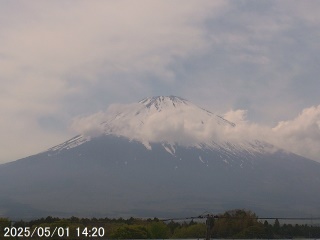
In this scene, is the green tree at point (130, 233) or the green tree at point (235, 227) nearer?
the green tree at point (130, 233)

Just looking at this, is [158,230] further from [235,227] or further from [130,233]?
[130,233]

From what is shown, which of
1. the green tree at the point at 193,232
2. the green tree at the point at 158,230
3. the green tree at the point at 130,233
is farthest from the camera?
the green tree at the point at 158,230

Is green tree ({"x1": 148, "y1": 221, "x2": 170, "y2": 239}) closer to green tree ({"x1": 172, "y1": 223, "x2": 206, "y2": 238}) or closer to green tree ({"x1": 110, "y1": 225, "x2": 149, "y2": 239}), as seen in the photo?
green tree ({"x1": 172, "y1": 223, "x2": 206, "y2": 238})

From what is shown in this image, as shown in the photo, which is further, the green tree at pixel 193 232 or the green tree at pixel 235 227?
the green tree at pixel 193 232

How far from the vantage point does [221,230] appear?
204 ft

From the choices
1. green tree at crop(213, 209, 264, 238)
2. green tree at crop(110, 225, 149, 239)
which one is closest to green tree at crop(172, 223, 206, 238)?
green tree at crop(213, 209, 264, 238)

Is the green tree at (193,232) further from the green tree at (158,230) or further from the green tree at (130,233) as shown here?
the green tree at (130,233)

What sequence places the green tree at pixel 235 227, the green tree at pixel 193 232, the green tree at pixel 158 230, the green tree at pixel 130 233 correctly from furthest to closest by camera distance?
the green tree at pixel 158 230 → the green tree at pixel 193 232 → the green tree at pixel 235 227 → the green tree at pixel 130 233

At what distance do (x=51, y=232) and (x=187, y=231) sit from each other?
727 inches

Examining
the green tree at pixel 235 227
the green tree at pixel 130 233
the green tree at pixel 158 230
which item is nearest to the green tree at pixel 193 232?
the green tree at pixel 235 227

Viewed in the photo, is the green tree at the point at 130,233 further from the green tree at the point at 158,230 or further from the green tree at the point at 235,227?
the green tree at the point at 235,227

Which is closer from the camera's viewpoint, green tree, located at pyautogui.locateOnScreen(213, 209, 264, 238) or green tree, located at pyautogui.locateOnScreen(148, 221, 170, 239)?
green tree, located at pyautogui.locateOnScreen(213, 209, 264, 238)

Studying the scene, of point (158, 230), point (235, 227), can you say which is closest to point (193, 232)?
point (158, 230)

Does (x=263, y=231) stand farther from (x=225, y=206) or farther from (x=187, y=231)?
(x=225, y=206)
